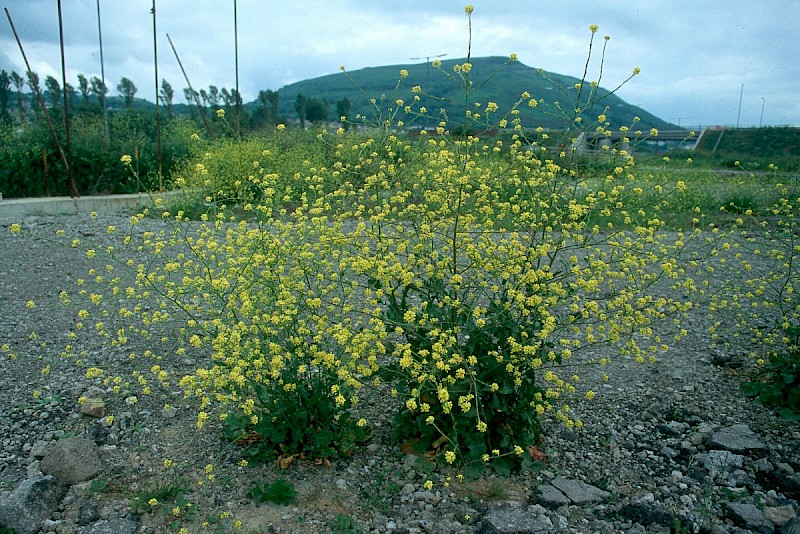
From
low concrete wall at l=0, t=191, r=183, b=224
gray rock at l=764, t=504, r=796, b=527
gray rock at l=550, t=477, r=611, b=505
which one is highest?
low concrete wall at l=0, t=191, r=183, b=224

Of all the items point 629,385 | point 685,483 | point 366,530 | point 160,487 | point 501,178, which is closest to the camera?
point 366,530

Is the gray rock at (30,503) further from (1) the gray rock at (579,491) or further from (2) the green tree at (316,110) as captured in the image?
(2) the green tree at (316,110)

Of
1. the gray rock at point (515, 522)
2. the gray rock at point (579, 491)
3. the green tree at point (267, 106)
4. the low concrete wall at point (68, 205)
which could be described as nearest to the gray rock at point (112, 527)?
the gray rock at point (515, 522)

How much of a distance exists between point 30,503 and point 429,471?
183 centimetres

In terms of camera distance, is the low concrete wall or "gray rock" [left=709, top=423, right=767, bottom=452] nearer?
"gray rock" [left=709, top=423, right=767, bottom=452]

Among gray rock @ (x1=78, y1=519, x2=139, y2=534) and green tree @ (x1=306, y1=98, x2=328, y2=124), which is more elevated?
green tree @ (x1=306, y1=98, x2=328, y2=124)

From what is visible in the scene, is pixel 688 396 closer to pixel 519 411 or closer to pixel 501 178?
pixel 519 411

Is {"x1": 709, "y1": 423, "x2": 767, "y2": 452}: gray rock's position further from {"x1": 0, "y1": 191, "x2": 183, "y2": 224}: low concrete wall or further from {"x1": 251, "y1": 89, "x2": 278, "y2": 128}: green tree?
{"x1": 251, "y1": 89, "x2": 278, "y2": 128}: green tree

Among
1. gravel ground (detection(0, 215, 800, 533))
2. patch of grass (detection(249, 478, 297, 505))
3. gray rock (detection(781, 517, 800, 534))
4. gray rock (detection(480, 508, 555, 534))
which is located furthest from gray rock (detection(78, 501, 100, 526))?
gray rock (detection(781, 517, 800, 534))

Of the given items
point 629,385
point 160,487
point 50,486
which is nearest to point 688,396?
point 629,385

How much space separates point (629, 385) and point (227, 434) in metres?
2.65

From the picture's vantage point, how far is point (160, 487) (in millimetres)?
3031

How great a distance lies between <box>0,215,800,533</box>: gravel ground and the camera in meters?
2.89

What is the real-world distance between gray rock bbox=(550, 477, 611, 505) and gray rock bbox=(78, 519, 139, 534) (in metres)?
2.00
